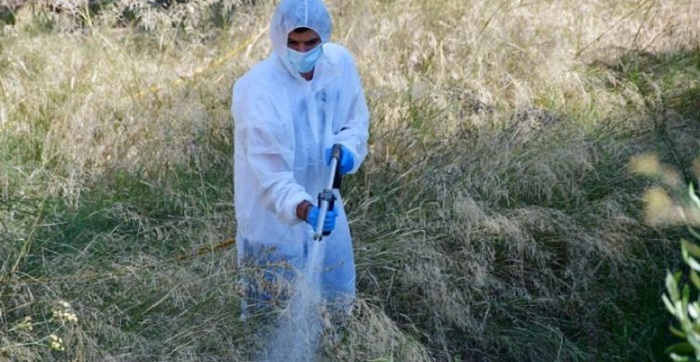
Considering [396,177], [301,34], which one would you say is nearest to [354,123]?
A: [301,34]

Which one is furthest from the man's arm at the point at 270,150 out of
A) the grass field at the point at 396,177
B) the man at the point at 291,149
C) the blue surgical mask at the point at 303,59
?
the grass field at the point at 396,177

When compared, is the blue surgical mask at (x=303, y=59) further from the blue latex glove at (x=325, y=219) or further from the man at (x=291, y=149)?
the blue latex glove at (x=325, y=219)

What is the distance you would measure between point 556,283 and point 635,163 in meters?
0.72

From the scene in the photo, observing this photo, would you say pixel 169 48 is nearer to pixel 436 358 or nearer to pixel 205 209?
pixel 205 209

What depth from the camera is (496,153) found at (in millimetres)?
4703

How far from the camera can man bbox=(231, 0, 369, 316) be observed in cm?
337

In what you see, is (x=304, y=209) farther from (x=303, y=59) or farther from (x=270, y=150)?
(x=303, y=59)

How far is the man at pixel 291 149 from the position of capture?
337cm

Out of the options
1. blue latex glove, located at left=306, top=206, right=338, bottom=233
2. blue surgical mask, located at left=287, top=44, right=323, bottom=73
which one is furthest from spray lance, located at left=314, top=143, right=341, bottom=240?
blue surgical mask, located at left=287, top=44, right=323, bottom=73

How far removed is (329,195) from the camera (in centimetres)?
324

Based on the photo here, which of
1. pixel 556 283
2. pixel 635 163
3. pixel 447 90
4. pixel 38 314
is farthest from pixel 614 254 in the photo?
pixel 38 314

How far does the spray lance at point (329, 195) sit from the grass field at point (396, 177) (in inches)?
12.8

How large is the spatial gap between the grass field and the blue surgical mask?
655mm

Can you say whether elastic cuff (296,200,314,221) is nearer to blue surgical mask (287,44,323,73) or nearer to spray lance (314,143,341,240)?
spray lance (314,143,341,240)
